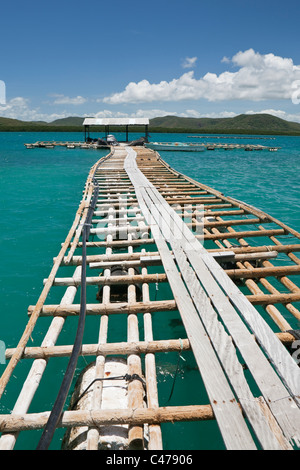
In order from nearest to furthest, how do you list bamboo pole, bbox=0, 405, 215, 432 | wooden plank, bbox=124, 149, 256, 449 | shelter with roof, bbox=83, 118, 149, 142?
wooden plank, bbox=124, 149, 256, 449
bamboo pole, bbox=0, 405, 215, 432
shelter with roof, bbox=83, 118, 149, 142

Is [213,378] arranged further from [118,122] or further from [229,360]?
[118,122]

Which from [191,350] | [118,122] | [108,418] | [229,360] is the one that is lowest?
[108,418]

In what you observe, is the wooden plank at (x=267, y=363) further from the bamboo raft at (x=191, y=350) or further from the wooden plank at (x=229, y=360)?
the wooden plank at (x=229, y=360)

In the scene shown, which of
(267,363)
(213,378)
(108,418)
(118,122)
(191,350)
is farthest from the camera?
(118,122)

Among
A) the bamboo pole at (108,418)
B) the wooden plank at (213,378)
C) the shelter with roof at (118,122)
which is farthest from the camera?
the shelter with roof at (118,122)

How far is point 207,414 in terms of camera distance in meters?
3.09

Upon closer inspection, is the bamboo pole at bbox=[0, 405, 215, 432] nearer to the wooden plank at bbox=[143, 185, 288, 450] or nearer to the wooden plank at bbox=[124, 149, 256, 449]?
the wooden plank at bbox=[124, 149, 256, 449]

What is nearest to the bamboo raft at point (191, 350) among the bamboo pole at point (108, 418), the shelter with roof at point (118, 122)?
the bamboo pole at point (108, 418)

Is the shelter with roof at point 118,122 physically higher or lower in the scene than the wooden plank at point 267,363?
higher

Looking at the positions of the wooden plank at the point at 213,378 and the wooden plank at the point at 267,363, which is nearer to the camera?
the wooden plank at the point at 213,378

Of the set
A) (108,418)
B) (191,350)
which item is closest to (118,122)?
(191,350)

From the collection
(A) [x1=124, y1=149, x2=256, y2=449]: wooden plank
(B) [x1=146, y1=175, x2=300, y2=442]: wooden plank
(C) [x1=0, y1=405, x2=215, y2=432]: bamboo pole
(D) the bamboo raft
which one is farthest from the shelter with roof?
(C) [x1=0, y1=405, x2=215, y2=432]: bamboo pole

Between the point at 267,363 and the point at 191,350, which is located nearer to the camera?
the point at 267,363

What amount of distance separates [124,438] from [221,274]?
11.2 feet
